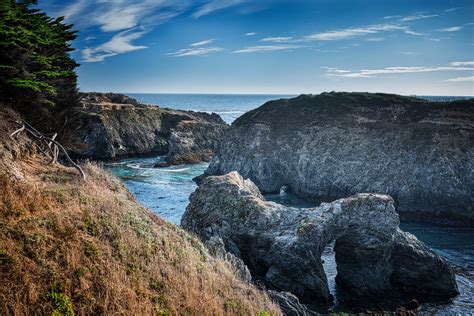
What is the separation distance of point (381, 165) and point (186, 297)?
39.6 meters

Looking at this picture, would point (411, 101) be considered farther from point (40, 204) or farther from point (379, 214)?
point (40, 204)

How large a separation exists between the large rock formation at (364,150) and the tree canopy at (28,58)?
3176 centimetres

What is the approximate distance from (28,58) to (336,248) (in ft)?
72.8

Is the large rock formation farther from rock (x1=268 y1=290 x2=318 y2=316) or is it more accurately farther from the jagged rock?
rock (x1=268 y1=290 x2=318 y2=316)

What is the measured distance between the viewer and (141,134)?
85.2 m

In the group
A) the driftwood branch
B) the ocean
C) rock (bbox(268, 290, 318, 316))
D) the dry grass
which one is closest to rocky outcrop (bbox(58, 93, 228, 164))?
the ocean

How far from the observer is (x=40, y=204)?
10.9m

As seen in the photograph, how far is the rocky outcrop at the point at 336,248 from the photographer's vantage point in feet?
62.6

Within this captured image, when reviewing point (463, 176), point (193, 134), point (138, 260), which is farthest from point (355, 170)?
point (193, 134)

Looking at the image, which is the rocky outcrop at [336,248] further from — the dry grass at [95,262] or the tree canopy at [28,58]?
the tree canopy at [28,58]

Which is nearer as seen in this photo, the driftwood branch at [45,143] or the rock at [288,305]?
the rock at [288,305]

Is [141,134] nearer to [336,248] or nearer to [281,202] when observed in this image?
[281,202]

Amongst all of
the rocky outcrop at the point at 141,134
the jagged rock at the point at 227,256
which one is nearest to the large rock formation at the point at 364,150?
the rocky outcrop at the point at 141,134

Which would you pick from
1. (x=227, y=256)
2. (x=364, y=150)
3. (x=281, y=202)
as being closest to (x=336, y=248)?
(x=227, y=256)
